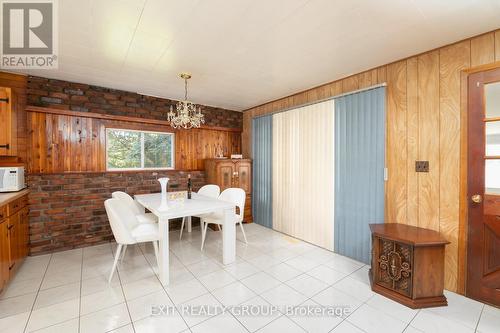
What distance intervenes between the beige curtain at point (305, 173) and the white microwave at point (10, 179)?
12.3ft

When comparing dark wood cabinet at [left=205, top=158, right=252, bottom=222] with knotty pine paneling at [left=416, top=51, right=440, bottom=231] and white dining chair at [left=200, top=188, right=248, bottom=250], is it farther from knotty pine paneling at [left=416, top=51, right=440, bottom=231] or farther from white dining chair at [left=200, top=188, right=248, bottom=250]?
knotty pine paneling at [left=416, top=51, right=440, bottom=231]

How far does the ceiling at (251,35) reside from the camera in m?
1.71

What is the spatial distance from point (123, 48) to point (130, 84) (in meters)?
1.25

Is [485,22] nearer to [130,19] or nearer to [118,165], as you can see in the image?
[130,19]

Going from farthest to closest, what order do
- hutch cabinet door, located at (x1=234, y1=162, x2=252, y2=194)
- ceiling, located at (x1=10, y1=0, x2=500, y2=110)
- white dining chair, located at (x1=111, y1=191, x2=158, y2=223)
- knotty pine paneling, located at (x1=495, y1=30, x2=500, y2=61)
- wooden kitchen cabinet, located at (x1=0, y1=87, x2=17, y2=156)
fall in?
hutch cabinet door, located at (x1=234, y1=162, x2=252, y2=194) < white dining chair, located at (x1=111, y1=191, x2=158, y2=223) < wooden kitchen cabinet, located at (x1=0, y1=87, x2=17, y2=156) < knotty pine paneling, located at (x1=495, y1=30, x2=500, y2=61) < ceiling, located at (x1=10, y1=0, x2=500, y2=110)

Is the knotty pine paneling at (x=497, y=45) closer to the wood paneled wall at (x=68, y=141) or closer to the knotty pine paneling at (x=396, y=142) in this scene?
the knotty pine paneling at (x=396, y=142)

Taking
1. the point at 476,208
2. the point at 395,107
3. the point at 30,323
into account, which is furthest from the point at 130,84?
the point at 476,208

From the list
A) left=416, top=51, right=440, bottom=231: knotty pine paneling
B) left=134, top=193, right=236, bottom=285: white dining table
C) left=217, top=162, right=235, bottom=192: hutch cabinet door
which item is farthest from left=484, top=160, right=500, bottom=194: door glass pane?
left=217, top=162, right=235, bottom=192: hutch cabinet door

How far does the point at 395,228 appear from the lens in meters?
2.44

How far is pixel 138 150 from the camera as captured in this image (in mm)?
4043

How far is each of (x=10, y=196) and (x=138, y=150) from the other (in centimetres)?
183

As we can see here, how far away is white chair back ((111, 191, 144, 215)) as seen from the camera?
3304 mm

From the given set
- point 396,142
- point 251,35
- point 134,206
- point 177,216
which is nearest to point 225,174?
point 134,206

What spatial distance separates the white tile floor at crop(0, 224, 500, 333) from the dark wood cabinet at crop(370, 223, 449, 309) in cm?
11
